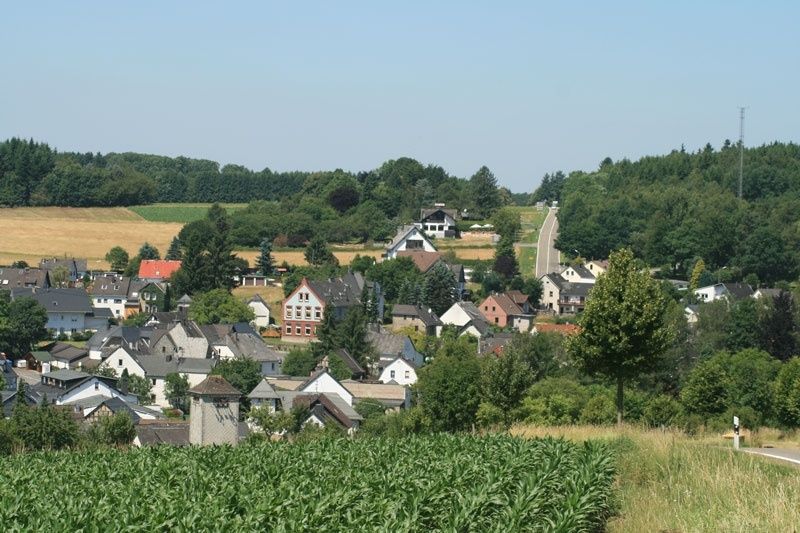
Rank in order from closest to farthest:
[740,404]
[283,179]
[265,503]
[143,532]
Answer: [143,532] → [265,503] → [740,404] → [283,179]

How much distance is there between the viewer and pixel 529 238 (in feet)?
374

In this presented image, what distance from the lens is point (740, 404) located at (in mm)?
38281

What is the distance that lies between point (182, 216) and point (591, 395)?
3831 inches

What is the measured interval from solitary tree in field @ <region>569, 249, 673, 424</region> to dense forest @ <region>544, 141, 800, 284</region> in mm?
70034

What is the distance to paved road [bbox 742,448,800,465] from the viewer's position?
1900cm

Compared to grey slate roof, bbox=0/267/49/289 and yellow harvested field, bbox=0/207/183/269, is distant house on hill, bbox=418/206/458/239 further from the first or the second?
grey slate roof, bbox=0/267/49/289

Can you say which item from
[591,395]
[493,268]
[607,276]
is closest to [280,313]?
[493,268]

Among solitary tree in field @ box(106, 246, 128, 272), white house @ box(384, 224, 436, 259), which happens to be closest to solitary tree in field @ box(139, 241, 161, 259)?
solitary tree in field @ box(106, 246, 128, 272)

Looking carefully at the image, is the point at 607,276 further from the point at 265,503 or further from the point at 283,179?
the point at 283,179

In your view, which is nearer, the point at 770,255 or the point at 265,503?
the point at 265,503

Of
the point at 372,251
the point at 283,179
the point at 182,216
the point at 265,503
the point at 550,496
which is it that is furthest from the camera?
the point at 283,179

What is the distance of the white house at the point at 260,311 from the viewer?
80625 millimetres

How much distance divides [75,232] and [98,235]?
213 cm

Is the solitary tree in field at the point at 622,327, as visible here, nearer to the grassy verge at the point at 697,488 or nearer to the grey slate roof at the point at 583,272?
the grassy verge at the point at 697,488
